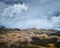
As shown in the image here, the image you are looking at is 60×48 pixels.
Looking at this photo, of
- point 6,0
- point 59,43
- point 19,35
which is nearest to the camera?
point 59,43

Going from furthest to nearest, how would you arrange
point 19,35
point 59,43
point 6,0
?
1. point 6,0
2. point 19,35
3. point 59,43

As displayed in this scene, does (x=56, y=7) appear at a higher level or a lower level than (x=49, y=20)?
higher

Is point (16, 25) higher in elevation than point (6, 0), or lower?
lower

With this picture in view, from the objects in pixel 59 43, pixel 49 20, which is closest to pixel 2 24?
pixel 49 20

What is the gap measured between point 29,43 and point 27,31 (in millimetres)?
708

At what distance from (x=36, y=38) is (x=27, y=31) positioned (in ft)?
2.03

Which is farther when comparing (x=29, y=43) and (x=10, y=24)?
(x=10, y=24)

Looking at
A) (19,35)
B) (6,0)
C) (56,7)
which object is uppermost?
(6,0)

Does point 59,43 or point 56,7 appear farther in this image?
point 56,7

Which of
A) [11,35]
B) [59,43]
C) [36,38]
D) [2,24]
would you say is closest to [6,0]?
[2,24]

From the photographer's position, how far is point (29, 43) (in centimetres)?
850

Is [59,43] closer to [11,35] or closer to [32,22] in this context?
[32,22]

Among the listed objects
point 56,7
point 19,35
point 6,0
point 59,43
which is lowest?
point 59,43

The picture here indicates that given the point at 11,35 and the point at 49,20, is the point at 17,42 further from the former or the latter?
the point at 49,20
